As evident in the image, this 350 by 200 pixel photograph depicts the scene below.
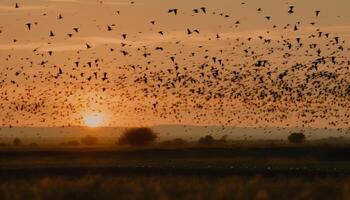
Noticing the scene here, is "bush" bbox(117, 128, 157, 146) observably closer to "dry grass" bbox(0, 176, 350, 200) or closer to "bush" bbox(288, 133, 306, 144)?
"bush" bbox(288, 133, 306, 144)

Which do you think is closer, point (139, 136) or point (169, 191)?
point (169, 191)

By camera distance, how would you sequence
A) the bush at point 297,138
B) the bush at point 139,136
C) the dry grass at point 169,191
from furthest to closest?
the bush at point 297,138
the bush at point 139,136
the dry grass at point 169,191

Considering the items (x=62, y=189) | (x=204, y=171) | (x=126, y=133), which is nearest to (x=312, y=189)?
(x=62, y=189)

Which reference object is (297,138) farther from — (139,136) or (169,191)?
(169,191)

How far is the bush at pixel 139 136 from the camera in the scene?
135 meters

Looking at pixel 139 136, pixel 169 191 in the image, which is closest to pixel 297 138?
pixel 139 136

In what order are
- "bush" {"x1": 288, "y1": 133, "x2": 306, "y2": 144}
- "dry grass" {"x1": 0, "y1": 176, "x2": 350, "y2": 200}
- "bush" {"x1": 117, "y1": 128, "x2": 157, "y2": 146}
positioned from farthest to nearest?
"bush" {"x1": 288, "y1": 133, "x2": 306, "y2": 144} → "bush" {"x1": 117, "y1": 128, "x2": 157, "y2": 146} → "dry grass" {"x1": 0, "y1": 176, "x2": 350, "y2": 200}

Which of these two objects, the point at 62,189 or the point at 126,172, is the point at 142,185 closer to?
the point at 62,189

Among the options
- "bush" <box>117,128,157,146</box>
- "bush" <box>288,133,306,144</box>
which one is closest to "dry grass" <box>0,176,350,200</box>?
"bush" <box>117,128,157,146</box>

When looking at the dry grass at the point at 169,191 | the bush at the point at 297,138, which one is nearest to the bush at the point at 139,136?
the bush at the point at 297,138

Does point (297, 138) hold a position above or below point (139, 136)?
below

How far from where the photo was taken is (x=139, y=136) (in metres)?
135

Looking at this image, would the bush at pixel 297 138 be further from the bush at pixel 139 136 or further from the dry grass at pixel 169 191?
the dry grass at pixel 169 191

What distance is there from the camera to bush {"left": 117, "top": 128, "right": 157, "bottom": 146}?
135125mm
